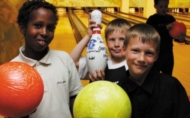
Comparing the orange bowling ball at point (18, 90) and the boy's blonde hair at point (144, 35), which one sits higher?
the boy's blonde hair at point (144, 35)

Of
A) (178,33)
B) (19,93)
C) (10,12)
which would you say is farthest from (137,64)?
(10,12)

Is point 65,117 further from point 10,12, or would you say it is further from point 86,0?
point 86,0

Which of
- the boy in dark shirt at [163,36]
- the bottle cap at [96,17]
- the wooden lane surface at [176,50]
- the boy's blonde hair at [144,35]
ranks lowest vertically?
the wooden lane surface at [176,50]

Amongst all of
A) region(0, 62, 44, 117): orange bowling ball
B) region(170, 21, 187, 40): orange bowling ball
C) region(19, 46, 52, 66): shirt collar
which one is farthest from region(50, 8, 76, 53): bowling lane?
region(0, 62, 44, 117): orange bowling ball

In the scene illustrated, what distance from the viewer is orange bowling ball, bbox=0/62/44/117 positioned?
952 mm

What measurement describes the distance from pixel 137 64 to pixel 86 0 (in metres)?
9.07

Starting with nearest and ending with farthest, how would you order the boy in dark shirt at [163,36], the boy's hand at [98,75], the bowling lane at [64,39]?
the boy's hand at [98,75]
the boy in dark shirt at [163,36]
the bowling lane at [64,39]

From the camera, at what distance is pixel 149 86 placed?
116 centimetres

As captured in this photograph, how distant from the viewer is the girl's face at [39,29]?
1.22m

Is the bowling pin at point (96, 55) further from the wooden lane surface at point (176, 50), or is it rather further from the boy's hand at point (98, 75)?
the wooden lane surface at point (176, 50)

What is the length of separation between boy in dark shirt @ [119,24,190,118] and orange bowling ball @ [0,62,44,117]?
0.37m

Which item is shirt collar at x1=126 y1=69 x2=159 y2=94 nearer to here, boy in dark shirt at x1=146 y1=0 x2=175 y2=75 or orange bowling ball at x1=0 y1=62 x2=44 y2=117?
orange bowling ball at x1=0 y1=62 x2=44 y2=117

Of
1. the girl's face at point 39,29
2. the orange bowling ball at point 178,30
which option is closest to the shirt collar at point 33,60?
the girl's face at point 39,29

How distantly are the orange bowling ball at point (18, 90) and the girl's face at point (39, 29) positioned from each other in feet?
0.78
